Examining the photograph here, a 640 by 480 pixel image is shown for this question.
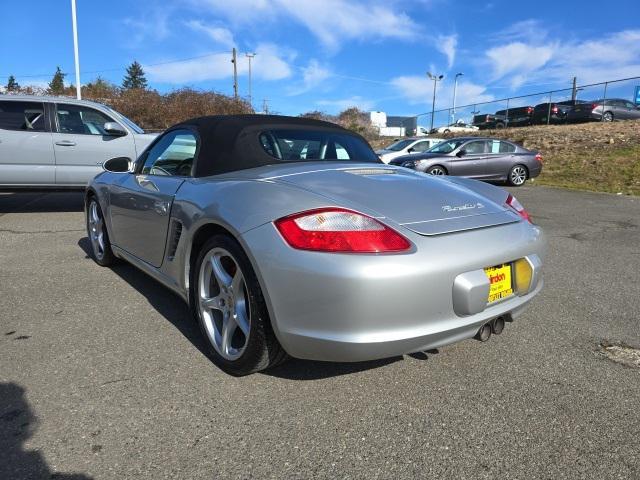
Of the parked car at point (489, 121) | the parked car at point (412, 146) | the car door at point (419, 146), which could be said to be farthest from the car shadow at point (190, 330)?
the parked car at point (489, 121)

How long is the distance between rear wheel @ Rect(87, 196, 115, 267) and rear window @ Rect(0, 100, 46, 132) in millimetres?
3669

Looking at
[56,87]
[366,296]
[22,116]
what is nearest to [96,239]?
[366,296]

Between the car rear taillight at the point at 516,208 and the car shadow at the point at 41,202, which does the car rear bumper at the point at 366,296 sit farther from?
the car shadow at the point at 41,202

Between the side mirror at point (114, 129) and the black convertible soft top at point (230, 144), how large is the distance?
4966mm

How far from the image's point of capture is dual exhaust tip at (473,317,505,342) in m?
2.40

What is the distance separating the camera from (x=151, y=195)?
10.8ft

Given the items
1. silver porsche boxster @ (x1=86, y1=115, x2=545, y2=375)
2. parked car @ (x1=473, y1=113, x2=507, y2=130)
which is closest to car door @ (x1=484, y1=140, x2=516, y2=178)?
silver porsche boxster @ (x1=86, y1=115, x2=545, y2=375)

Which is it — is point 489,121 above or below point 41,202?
above

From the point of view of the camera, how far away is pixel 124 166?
4012 mm

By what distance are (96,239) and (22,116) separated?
163 inches

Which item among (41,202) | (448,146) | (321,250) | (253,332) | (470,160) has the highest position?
(448,146)

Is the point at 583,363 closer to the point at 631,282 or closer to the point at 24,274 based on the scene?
the point at 631,282

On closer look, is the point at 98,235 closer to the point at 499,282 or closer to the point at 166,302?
the point at 166,302

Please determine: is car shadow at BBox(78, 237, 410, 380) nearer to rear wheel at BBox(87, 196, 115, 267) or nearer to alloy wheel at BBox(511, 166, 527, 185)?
rear wheel at BBox(87, 196, 115, 267)
